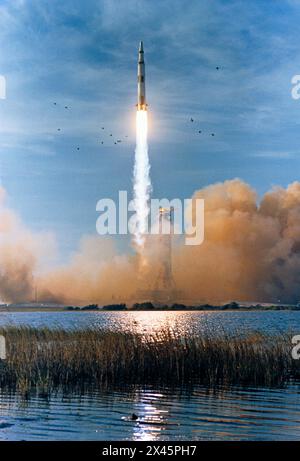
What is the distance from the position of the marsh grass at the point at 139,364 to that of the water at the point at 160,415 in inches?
41.8

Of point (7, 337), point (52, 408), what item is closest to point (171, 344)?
point (52, 408)

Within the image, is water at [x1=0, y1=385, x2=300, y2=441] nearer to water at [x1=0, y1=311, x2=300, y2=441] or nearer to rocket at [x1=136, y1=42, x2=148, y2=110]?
water at [x1=0, y1=311, x2=300, y2=441]

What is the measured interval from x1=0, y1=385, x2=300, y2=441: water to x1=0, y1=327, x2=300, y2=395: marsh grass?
1.06 meters

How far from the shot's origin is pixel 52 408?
923 inches

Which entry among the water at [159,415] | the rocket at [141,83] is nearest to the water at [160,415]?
the water at [159,415]

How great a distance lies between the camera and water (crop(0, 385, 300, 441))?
20.7 m

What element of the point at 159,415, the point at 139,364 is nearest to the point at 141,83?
the point at 139,364

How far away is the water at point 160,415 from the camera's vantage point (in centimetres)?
2070

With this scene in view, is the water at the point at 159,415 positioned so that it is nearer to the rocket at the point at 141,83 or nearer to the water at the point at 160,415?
the water at the point at 160,415

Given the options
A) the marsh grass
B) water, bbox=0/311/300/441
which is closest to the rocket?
the marsh grass
